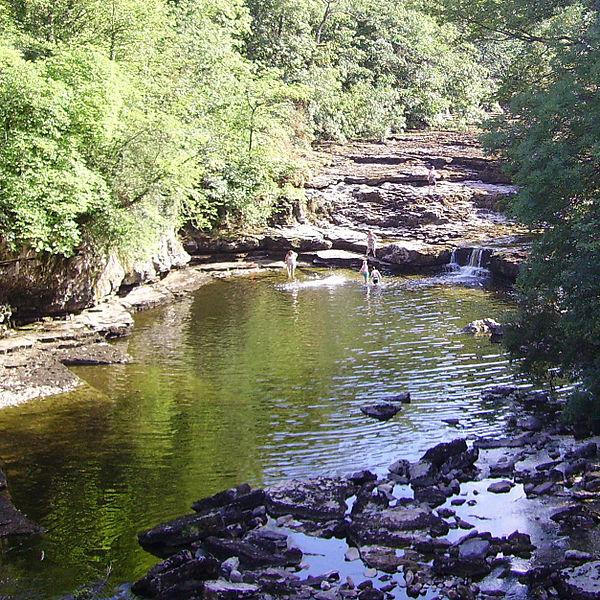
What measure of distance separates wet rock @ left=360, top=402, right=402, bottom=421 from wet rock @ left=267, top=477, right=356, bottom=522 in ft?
12.9

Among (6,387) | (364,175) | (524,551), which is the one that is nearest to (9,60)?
(6,387)

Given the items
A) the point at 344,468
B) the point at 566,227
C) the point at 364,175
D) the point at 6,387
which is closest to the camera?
the point at 344,468

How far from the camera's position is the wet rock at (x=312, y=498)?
480 inches

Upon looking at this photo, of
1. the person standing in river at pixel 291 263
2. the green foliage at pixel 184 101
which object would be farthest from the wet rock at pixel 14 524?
the person standing in river at pixel 291 263

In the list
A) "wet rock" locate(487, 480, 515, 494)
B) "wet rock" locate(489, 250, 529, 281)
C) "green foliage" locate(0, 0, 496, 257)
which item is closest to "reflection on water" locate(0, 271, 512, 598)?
"wet rock" locate(487, 480, 515, 494)

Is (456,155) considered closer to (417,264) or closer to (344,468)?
(417,264)

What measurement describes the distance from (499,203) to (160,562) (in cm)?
1368

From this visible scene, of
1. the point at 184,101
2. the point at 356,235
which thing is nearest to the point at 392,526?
the point at 184,101

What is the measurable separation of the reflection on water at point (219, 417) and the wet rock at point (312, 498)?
0.93m

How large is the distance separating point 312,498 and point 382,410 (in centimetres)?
503

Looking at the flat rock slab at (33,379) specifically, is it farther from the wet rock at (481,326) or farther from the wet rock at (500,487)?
the wet rock at (481,326)

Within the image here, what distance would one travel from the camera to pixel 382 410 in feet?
56.7

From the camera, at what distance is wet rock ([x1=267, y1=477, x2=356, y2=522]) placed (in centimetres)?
1220

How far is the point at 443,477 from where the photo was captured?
43.4ft
